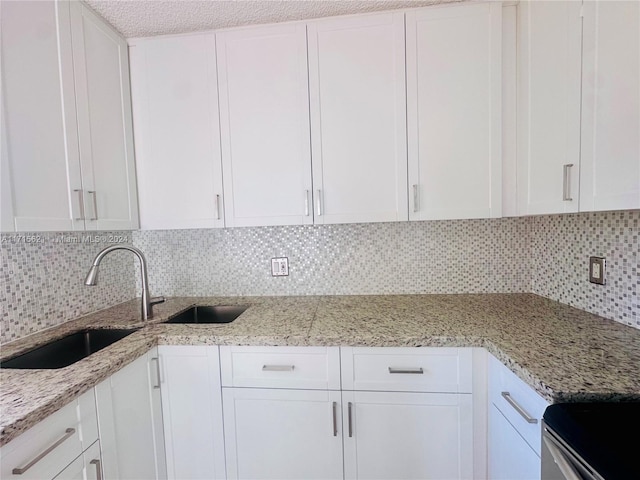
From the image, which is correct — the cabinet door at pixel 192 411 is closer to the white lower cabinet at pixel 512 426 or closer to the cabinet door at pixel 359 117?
the cabinet door at pixel 359 117

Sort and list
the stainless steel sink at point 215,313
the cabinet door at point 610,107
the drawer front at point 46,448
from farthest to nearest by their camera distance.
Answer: the stainless steel sink at point 215,313 < the cabinet door at point 610,107 < the drawer front at point 46,448

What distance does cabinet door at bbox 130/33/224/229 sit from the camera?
154cm

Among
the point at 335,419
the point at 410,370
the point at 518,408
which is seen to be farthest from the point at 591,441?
the point at 335,419

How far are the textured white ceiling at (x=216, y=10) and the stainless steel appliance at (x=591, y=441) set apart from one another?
1659 millimetres

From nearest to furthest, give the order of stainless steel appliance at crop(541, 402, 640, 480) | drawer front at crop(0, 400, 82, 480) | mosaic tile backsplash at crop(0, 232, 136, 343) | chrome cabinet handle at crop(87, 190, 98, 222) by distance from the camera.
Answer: stainless steel appliance at crop(541, 402, 640, 480) → drawer front at crop(0, 400, 82, 480) → mosaic tile backsplash at crop(0, 232, 136, 343) → chrome cabinet handle at crop(87, 190, 98, 222)

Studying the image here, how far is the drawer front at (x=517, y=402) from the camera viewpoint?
2.87 ft

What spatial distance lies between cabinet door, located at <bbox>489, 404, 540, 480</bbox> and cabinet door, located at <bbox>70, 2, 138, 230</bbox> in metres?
1.82

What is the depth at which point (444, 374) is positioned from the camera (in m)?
1.19

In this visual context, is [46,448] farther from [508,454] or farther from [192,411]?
[508,454]

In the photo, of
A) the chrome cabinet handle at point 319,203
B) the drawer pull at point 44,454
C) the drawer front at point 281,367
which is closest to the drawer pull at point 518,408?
the drawer front at point 281,367

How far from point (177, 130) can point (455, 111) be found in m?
1.39

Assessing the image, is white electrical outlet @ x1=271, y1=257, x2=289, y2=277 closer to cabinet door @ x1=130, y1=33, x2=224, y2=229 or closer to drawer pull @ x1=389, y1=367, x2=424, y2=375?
cabinet door @ x1=130, y1=33, x2=224, y2=229

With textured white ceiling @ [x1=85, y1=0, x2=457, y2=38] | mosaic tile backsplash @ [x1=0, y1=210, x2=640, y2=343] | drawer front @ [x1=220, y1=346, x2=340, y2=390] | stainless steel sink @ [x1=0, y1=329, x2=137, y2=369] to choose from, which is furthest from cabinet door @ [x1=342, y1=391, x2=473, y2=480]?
textured white ceiling @ [x1=85, y1=0, x2=457, y2=38]

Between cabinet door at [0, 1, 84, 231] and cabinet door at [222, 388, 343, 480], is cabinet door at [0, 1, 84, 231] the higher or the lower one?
the higher one
